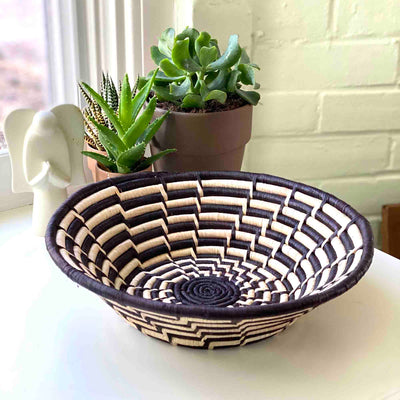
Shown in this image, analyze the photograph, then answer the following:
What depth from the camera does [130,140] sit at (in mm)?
791

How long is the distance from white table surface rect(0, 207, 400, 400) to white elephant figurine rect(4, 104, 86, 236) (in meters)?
0.14

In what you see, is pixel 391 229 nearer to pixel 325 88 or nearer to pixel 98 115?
pixel 325 88

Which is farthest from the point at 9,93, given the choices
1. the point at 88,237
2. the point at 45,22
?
the point at 88,237

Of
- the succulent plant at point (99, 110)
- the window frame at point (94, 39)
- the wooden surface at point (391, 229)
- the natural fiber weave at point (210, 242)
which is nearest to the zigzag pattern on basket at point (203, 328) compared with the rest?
the natural fiber weave at point (210, 242)

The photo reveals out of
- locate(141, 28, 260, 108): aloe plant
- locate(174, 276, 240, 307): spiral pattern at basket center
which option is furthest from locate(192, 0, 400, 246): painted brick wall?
locate(174, 276, 240, 307): spiral pattern at basket center

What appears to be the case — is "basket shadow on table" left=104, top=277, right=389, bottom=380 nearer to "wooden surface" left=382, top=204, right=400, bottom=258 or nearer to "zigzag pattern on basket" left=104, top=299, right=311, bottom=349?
"zigzag pattern on basket" left=104, top=299, right=311, bottom=349

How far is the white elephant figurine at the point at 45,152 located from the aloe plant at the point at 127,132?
3cm

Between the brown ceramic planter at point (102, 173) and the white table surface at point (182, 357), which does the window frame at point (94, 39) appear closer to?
the brown ceramic planter at point (102, 173)

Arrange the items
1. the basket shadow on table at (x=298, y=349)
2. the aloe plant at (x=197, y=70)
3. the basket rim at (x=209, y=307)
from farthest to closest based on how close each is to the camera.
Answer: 1. the aloe plant at (x=197, y=70)
2. the basket shadow on table at (x=298, y=349)
3. the basket rim at (x=209, y=307)

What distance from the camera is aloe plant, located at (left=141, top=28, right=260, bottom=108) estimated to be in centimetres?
77

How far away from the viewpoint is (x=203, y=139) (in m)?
0.81

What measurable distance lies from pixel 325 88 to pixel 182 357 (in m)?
0.66

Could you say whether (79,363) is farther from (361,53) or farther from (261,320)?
(361,53)

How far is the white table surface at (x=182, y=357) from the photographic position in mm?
561
